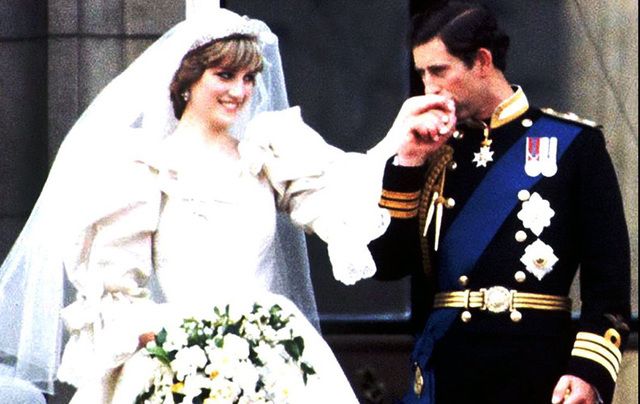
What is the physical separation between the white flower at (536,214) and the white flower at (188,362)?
1.14 m

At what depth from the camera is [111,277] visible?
752 cm

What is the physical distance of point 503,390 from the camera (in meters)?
7.71

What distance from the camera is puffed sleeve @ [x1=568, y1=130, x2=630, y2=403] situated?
7.65 m

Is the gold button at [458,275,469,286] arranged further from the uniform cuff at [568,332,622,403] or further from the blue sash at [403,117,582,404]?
the uniform cuff at [568,332,622,403]

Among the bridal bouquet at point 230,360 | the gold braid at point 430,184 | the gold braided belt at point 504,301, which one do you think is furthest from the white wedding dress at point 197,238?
the gold braided belt at point 504,301

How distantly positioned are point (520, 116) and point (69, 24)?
7.20 feet

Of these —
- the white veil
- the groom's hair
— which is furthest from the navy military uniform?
the white veil

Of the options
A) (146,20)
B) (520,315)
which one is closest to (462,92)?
(520,315)

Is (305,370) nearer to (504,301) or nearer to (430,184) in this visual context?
(504,301)

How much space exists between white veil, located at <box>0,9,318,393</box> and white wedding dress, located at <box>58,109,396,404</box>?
0.28ft

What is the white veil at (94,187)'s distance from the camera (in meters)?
7.67

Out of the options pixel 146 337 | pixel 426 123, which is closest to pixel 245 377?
pixel 146 337

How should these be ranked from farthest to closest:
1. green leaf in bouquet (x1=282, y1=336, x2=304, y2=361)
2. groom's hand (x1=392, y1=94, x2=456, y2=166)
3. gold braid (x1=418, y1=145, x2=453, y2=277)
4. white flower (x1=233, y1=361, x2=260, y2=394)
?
1. gold braid (x1=418, y1=145, x2=453, y2=277)
2. groom's hand (x1=392, y1=94, x2=456, y2=166)
3. green leaf in bouquet (x1=282, y1=336, x2=304, y2=361)
4. white flower (x1=233, y1=361, x2=260, y2=394)

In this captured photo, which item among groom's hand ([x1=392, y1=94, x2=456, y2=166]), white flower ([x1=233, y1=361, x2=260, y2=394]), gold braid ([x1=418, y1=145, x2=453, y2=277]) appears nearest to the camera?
white flower ([x1=233, y1=361, x2=260, y2=394])
